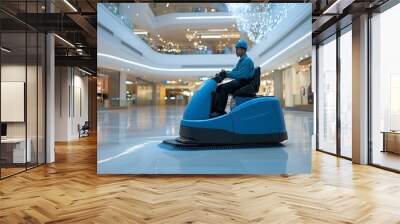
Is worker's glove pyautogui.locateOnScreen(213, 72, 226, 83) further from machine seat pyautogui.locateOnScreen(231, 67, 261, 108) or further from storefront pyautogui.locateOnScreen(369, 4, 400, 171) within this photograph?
storefront pyautogui.locateOnScreen(369, 4, 400, 171)

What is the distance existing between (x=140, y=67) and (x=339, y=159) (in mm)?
4557

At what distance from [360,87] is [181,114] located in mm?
3550

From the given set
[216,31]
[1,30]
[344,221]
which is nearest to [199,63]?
[216,31]

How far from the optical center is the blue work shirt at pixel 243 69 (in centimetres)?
473

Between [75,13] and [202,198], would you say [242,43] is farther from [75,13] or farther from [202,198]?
[75,13]

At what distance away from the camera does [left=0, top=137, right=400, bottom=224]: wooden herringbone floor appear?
3295mm

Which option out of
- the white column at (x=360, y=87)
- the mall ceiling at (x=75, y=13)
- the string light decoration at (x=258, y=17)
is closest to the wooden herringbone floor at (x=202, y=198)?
the white column at (x=360, y=87)

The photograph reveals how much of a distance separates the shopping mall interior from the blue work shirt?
4.8 inches

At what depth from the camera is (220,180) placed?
16.5ft

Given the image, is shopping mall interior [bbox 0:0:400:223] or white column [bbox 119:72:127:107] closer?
shopping mall interior [bbox 0:0:400:223]

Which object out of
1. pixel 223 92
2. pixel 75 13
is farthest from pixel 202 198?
pixel 75 13

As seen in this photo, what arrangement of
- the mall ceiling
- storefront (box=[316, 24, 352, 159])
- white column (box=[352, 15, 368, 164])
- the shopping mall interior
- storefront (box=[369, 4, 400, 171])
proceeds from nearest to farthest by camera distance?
the shopping mall interior < the mall ceiling < storefront (box=[369, 4, 400, 171]) < white column (box=[352, 15, 368, 164]) < storefront (box=[316, 24, 352, 159])

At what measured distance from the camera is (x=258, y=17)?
474 cm

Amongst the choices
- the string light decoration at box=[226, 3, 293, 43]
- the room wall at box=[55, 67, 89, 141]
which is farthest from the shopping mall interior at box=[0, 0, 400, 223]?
the room wall at box=[55, 67, 89, 141]
